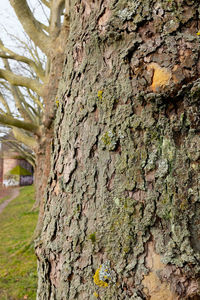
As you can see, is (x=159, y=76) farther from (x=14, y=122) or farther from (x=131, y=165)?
(x=14, y=122)

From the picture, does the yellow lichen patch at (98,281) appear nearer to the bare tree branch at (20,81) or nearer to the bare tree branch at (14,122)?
the bare tree branch at (20,81)

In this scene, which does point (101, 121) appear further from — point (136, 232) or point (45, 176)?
point (45, 176)

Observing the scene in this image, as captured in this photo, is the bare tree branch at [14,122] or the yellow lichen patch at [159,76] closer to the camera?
the yellow lichen patch at [159,76]

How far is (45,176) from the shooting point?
444 cm

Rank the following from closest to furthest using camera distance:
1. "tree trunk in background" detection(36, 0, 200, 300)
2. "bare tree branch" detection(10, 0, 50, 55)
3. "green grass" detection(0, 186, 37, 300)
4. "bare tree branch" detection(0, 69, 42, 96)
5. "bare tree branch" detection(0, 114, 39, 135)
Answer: "tree trunk in background" detection(36, 0, 200, 300) → "green grass" detection(0, 186, 37, 300) → "bare tree branch" detection(10, 0, 50, 55) → "bare tree branch" detection(0, 69, 42, 96) → "bare tree branch" detection(0, 114, 39, 135)

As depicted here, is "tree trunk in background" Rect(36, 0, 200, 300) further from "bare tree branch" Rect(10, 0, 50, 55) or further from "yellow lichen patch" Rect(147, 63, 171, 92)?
"bare tree branch" Rect(10, 0, 50, 55)

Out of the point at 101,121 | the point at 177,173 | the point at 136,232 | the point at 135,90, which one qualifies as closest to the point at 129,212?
the point at 136,232

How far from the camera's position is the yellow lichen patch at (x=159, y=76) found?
1108 mm

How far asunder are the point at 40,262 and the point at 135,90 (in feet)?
3.37

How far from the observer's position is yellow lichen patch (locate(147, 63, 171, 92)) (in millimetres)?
1108

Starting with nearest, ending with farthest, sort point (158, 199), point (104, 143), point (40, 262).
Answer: point (158, 199) → point (104, 143) → point (40, 262)

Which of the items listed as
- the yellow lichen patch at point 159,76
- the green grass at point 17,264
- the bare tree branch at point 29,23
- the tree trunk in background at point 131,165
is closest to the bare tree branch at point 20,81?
the bare tree branch at point 29,23

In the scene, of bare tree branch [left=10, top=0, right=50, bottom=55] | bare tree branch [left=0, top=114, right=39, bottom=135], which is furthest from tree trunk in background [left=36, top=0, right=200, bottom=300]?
bare tree branch [left=0, top=114, right=39, bottom=135]

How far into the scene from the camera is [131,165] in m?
1.13
